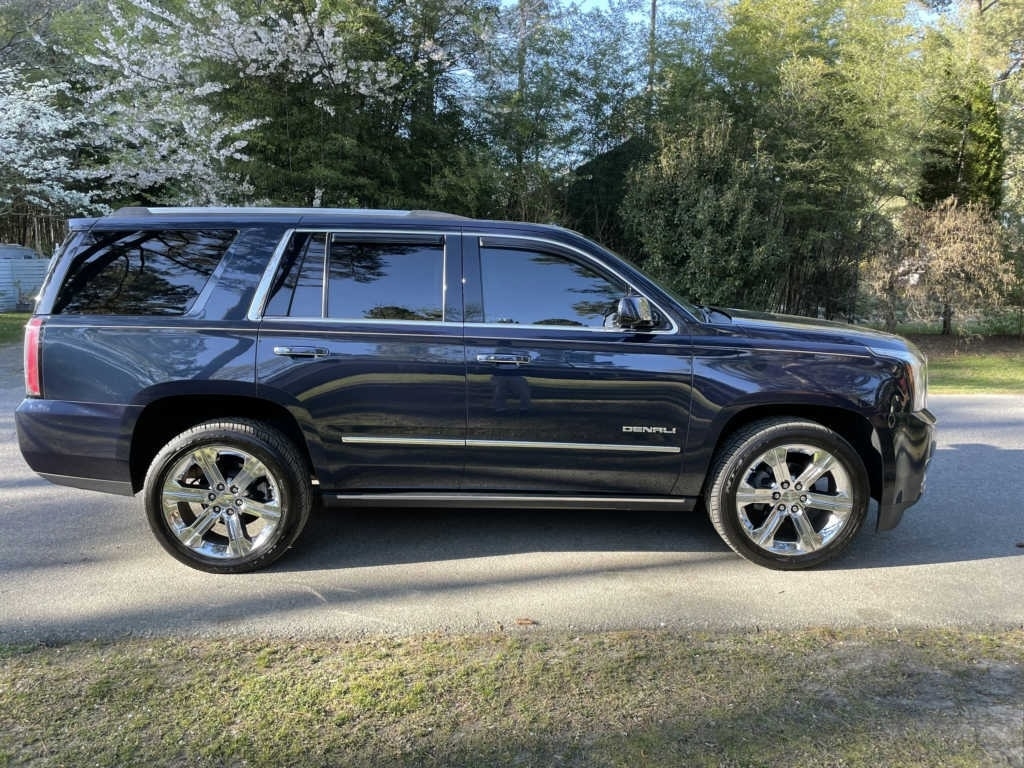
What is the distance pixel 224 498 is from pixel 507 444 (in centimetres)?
157

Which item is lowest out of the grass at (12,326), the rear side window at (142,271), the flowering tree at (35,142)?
the grass at (12,326)

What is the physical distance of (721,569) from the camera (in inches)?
165

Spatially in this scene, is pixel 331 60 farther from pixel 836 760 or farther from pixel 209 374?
pixel 836 760

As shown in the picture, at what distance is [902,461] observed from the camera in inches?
161

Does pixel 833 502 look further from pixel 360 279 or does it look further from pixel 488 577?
pixel 360 279

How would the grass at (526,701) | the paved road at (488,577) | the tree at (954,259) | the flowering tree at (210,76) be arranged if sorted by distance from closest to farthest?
the grass at (526,701)
the paved road at (488,577)
the flowering tree at (210,76)
the tree at (954,259)

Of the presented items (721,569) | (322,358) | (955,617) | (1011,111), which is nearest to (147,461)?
(322,358)

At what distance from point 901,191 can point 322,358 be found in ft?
49.9

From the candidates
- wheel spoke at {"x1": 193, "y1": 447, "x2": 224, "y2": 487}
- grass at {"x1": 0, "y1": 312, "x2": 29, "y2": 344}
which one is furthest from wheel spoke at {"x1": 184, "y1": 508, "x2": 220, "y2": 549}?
grass at {"x1": 0, "y1": 312, "x2": 29, "y2": 344}

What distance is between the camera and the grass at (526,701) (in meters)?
2.50

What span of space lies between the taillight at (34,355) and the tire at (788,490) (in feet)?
12.3

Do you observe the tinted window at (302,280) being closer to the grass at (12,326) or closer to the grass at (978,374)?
the grass at (978,374)

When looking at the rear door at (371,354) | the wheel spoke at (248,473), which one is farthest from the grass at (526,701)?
the rear door at (371,354)

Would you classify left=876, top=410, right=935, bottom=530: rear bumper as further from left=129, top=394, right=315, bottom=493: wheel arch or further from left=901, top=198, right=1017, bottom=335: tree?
left=901, top=198, right=1017, bottom=335: tree
